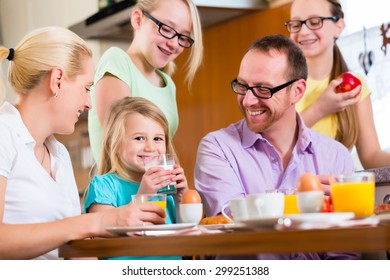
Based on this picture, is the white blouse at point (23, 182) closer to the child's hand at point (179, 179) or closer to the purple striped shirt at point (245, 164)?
the child's hand at point (179, 179)

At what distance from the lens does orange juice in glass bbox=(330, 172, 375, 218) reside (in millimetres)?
980

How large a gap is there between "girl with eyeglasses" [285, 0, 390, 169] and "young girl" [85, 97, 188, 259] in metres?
0.50

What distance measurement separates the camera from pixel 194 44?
222 cm

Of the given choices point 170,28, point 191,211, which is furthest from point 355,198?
point 170,28

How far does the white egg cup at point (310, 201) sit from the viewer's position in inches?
39.4

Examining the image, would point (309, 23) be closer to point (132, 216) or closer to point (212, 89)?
point (212, 89)

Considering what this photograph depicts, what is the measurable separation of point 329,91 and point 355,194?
1189mm

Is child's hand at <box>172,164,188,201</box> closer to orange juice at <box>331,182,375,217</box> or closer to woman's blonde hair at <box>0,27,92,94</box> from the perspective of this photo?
woman's blonde hair at <box>0,27,92,94</box>

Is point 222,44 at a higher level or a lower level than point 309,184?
higher

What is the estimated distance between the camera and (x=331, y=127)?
213 cm

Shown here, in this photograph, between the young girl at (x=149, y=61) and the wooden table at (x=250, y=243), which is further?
the young girl at (x=149, y=61)

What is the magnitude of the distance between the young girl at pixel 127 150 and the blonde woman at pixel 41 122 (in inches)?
4.7

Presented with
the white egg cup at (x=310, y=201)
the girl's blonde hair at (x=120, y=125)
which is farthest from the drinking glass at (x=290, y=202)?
the girl's blonde hair at (x=120, y=125)

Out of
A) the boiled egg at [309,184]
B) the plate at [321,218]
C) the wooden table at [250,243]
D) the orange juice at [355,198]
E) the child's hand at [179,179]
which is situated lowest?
the wooden table at [250,243]
